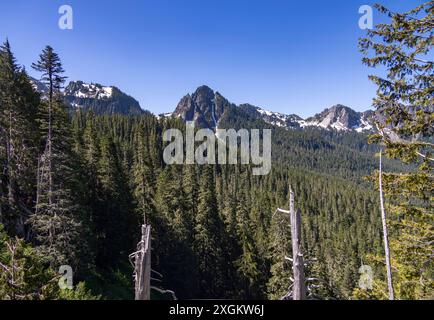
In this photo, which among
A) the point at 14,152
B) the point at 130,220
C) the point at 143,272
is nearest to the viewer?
the point at 143,272

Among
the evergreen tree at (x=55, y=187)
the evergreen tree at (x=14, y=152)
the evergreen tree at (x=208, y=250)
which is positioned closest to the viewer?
the evergreen tree at (x=55, y=187)

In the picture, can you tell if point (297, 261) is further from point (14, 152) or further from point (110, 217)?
point (110, 217)

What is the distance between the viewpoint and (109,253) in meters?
32.2

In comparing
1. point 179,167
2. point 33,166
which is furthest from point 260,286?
point 179,167

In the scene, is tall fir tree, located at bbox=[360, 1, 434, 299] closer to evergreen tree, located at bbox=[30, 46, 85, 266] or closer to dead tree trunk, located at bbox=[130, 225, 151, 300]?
dead tree trunk, located at bbox=[130, 225, 151, 300]

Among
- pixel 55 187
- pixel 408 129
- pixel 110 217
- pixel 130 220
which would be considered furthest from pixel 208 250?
pixel 408 129

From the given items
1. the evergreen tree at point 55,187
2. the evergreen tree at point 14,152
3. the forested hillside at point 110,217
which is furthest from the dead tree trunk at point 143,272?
the evergreen tree at point 14,152

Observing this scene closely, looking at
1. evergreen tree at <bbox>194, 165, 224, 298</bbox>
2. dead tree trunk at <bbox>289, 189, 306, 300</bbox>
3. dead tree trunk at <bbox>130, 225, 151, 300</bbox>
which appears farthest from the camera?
evergreen tree at <bbox>194, 165, 224, 298</bbox>

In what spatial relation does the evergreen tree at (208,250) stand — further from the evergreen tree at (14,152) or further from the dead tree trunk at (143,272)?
the dead tree trunk at (143,272)

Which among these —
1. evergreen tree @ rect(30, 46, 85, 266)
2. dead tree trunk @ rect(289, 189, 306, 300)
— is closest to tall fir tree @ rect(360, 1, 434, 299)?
dead tree trunk @ rect(289, 189, 306, 300)

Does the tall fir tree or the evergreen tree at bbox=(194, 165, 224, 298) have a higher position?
the tall fir tree

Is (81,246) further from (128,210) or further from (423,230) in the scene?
(423,230)

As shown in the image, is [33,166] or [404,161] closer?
[404,161]

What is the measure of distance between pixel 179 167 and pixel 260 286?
45.9 meters
